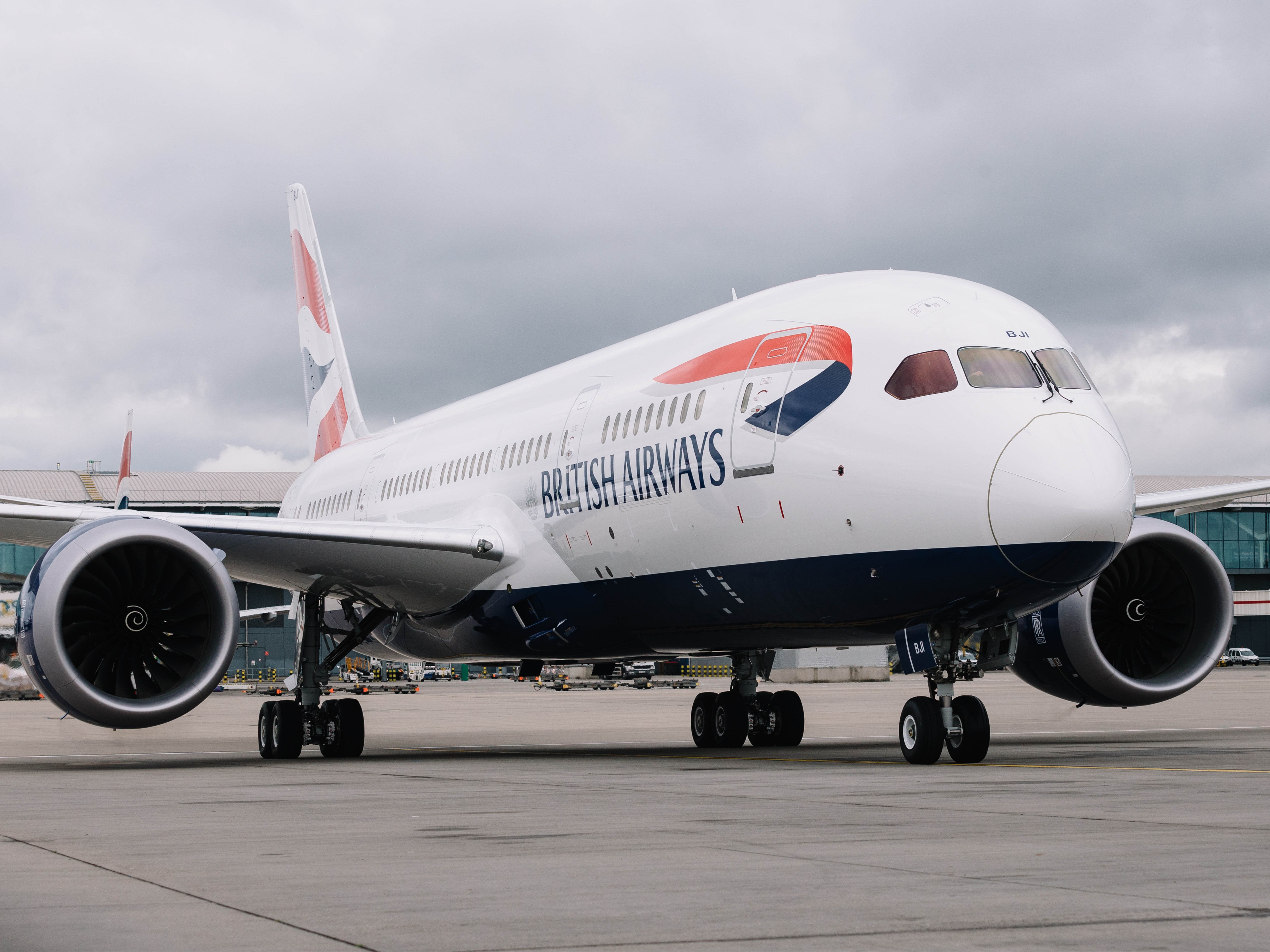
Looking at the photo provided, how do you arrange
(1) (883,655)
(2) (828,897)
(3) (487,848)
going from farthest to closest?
(1) (883,655)
(3) (487,848)
(2) (828,897)

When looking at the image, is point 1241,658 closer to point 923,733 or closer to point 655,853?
point 923,733

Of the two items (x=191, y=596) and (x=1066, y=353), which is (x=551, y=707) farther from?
(x=1066, y=353)

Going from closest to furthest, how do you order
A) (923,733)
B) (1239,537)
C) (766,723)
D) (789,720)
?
(923,733) < (789,720) < (766,723) < (1239,537)

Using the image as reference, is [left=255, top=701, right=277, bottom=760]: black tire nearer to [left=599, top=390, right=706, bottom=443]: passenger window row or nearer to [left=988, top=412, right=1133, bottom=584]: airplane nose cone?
[left=599, top=390, right=706, bottom=443]: passenger window row

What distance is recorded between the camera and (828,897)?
5797mm

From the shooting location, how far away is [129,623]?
51.1ft

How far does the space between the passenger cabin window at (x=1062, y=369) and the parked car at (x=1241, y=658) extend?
8308 cm

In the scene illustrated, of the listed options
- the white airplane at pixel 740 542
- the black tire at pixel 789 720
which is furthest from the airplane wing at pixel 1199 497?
the black tire at pixel 789 720

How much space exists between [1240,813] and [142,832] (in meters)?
6.30

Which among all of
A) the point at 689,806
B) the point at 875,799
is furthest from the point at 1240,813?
the point at 689,806

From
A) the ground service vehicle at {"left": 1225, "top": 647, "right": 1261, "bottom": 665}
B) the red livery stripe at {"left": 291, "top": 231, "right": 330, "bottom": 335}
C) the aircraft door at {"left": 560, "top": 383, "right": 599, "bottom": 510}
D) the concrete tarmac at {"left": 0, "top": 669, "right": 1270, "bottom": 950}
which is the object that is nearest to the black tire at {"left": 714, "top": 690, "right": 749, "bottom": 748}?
the concrete tarmac at {"left": 0, "top": 669, "right": 1270, "bottom": 950}

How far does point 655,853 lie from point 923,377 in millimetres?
6401

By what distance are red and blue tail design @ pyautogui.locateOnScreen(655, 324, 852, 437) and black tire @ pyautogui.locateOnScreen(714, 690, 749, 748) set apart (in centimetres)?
518

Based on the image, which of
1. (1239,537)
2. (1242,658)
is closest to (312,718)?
(1242,658)
